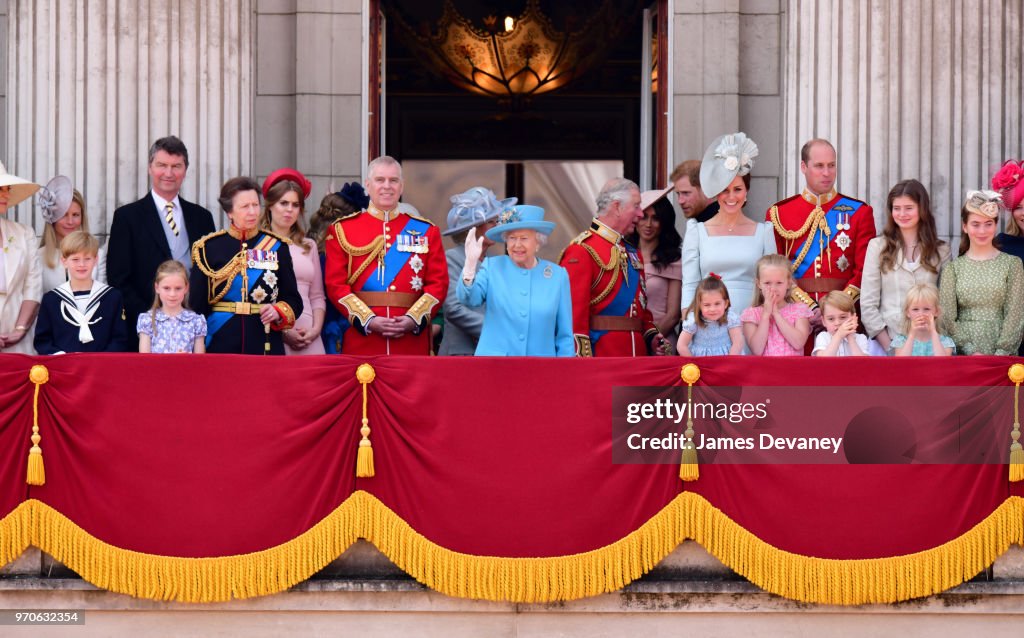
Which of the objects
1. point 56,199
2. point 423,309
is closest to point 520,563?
point 423,309

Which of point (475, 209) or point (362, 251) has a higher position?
point (475, 209)

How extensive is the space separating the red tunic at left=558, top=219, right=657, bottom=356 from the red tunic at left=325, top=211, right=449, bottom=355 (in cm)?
76

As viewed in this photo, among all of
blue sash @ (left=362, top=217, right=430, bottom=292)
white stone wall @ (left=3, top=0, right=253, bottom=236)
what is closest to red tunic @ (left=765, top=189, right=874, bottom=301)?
blue sash @ (left=362, top=217, right=430, bottom=292)

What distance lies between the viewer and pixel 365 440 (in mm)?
7926

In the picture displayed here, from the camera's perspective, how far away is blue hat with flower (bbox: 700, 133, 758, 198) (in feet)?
31.1

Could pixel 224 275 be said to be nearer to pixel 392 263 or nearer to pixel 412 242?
pixel 392 263

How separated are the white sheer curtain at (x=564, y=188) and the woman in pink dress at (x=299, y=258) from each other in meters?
8.39

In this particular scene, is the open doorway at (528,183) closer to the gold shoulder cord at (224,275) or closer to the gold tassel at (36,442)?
the gold shoulder cord at (224,275)

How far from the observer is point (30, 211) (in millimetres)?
11109

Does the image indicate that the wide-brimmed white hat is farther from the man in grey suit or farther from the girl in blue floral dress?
the man in grey suit

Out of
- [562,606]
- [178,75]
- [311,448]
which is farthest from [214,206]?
[562,606]

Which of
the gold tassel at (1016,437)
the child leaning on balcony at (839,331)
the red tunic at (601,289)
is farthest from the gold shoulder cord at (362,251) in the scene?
the gold tassel at (1016,437)

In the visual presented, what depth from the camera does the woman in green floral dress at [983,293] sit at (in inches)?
349

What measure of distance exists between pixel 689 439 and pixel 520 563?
1018mm
